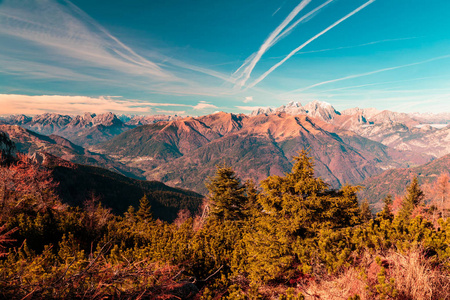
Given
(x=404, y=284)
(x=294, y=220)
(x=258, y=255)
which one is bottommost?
(x=258, y=255)

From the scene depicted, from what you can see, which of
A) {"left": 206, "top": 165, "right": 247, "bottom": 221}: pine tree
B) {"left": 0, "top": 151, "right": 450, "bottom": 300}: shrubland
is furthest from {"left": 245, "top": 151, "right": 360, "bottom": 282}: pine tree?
{"left": 206, "top": 165, "right": 247, "bottom": 221}: pine tree

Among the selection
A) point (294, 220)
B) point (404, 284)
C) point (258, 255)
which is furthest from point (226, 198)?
point (404, 284)

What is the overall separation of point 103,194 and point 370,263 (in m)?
216

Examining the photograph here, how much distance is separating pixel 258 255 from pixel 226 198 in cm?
1713

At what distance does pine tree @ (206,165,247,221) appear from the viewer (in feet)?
90.9

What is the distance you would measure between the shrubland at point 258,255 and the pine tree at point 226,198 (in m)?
12.2

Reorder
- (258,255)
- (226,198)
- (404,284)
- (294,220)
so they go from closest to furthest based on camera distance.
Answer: (404,284), (258,255), (294,220), (226,198)

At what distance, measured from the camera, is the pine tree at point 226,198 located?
90.9 ft

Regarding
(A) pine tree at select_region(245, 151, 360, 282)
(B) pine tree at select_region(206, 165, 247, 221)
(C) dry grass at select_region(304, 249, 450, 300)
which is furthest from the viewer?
(B) pine tree at select_region(206, 165, 247, 221)

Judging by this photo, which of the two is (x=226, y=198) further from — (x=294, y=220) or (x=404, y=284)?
(x=404, y=284)

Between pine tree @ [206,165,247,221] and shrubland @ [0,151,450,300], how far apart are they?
481 inches

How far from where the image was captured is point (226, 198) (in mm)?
27734

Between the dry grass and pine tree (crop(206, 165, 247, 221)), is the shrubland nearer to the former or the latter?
the dry grass

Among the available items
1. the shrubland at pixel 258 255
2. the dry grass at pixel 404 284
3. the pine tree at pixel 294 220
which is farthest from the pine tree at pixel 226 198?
the dry grass at pixel 404 284
